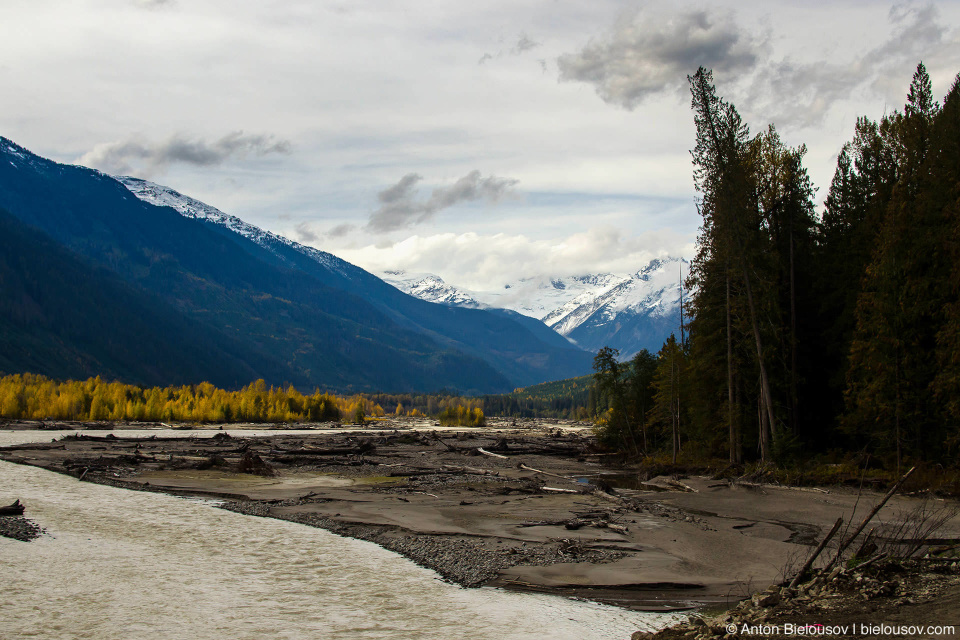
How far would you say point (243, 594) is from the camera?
15.8 meters

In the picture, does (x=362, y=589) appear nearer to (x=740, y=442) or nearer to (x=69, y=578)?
(x=69, y=578)

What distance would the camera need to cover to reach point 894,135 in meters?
40.9

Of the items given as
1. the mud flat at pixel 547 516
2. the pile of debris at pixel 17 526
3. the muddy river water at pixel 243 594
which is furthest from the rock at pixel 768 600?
the pile of debris at pixel 17 526

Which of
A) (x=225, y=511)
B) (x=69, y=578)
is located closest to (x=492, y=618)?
(x=69, y=578)

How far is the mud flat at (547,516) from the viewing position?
1761 centimetres

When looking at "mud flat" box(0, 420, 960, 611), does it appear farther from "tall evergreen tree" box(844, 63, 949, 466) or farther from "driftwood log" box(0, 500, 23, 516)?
"driftwood log" box(0, 500, 23, 516)

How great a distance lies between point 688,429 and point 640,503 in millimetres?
24088

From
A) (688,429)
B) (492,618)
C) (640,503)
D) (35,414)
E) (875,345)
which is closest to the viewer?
(492,618)

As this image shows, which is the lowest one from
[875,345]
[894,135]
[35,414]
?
[35,414]

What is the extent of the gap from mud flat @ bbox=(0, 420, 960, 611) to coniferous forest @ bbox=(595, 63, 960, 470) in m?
5.81

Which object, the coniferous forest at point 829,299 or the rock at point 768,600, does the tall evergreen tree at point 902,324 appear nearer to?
the coniferous forest at point 829,299

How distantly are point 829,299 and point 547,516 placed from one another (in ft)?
86.4

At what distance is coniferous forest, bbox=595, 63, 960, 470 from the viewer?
108 ft

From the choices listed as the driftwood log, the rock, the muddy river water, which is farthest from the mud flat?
the driftwood log
